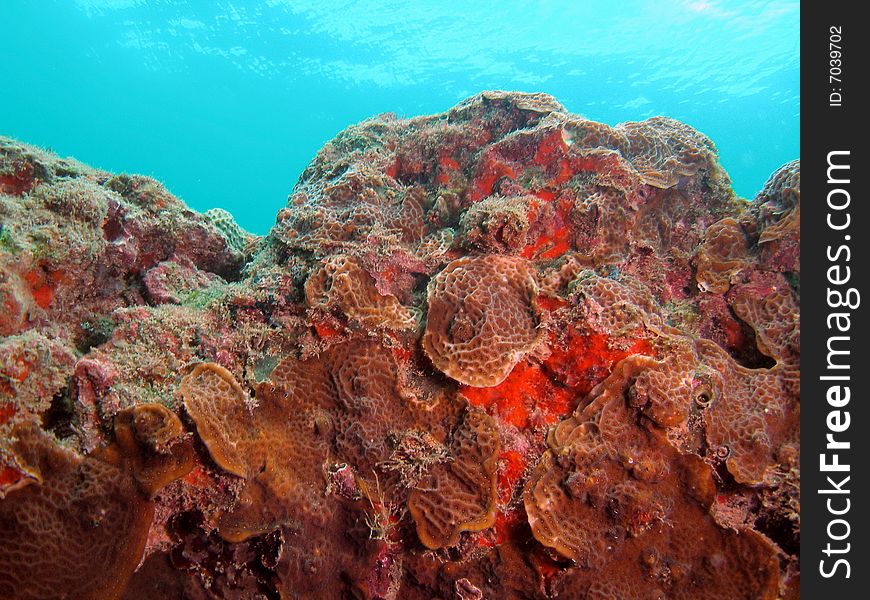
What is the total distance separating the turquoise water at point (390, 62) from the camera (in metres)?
35.8

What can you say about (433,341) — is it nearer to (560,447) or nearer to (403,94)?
(560,447)

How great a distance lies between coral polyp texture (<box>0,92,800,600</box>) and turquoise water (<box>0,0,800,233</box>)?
2970cm

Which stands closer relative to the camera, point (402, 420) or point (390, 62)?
point (402, 420)

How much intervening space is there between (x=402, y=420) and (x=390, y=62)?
178 ft

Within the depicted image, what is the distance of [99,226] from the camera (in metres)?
3.87

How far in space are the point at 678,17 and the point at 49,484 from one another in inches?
1751

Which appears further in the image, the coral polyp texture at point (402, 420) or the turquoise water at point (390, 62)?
the turquoise water at point (390, 62)

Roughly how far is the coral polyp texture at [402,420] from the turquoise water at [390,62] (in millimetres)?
29700

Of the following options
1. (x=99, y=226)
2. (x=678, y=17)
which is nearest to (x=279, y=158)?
(x=678, y=17)

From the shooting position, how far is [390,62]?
49.1 m

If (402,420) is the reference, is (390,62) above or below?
above

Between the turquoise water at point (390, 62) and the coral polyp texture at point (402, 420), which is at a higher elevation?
the turquoise water at point (390, 62)

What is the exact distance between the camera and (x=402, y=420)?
10.9 feet

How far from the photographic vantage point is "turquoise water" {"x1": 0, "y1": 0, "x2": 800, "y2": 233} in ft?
117
